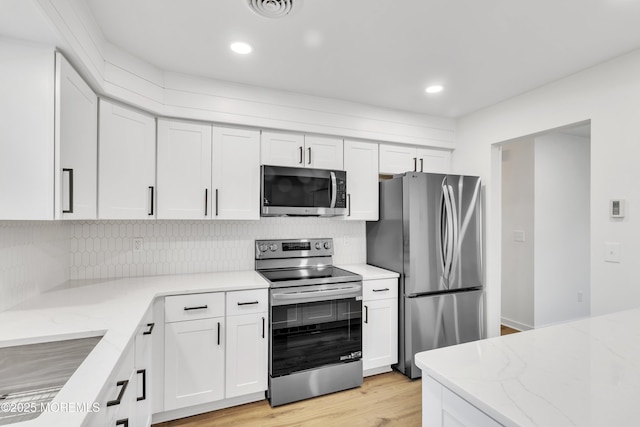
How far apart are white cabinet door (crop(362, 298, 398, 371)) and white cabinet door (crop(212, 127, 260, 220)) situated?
1300 mm

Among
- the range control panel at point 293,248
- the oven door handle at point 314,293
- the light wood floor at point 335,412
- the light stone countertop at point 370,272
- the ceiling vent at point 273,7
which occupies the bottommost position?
the light wood floor at point 335,412

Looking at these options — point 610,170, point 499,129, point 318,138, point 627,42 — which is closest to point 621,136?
point 610,170

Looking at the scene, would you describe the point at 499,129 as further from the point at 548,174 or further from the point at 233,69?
the point at 233,69

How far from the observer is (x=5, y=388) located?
108cm

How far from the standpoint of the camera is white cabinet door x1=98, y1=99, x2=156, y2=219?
200 cm

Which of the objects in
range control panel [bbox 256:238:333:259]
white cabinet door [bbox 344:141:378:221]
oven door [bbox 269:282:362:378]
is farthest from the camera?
white cabinet door [bbox 344:141:378:221]

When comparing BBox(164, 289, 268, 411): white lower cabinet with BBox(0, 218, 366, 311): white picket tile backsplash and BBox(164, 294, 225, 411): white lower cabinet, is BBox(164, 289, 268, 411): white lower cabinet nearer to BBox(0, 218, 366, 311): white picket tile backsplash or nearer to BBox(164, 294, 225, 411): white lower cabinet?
BBox(164, 294, 225, 411): white lower cabinet

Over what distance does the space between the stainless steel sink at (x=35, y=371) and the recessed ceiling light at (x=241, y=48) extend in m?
1.77

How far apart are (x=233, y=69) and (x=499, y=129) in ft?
7.91

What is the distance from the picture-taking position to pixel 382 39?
6.33ft

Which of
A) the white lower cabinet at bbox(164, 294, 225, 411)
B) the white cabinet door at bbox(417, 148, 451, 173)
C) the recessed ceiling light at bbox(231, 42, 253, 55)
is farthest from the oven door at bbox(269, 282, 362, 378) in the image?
the recessed ceiling light at bbox(231, 42, 253, 55)

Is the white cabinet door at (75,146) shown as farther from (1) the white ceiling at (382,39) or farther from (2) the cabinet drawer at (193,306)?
(2) the cabinet drawer at (193,306)

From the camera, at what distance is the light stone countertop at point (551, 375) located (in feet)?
2.47

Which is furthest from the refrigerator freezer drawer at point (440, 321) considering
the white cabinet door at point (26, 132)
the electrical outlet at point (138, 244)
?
the white cabinet door at point (26, 132)
